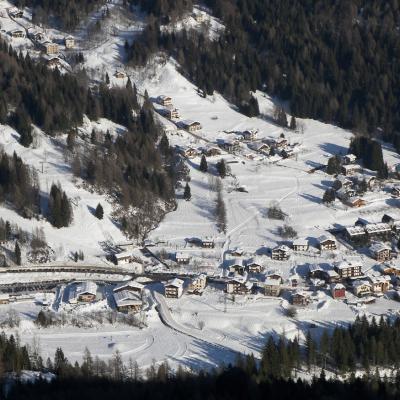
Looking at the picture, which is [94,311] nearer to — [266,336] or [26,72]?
[266,336]

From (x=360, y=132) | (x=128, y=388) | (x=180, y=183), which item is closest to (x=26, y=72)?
(x=180, y=183)

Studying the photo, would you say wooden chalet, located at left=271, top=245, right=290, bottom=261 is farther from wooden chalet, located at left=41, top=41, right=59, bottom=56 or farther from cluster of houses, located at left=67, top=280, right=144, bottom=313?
wooden chalet, located at left=41, top=41, right=59, bottom=56

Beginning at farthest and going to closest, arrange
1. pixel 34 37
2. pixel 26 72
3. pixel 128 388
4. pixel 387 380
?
pixel 34 37, pixel 26 72, pixel 387 380, pixel 128 388

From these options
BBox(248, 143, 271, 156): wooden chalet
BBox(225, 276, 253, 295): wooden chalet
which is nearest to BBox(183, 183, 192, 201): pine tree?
BBox(248, 143, 271, 156): wooden chalet

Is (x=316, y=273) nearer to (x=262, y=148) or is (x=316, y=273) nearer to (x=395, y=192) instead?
(x=395, y=192)

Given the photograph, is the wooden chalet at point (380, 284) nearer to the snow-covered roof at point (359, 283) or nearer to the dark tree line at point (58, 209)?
the snow-covered roof at point (359, 283)

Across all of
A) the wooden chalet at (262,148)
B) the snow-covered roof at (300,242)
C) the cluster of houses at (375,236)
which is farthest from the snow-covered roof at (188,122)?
the snow-covered roof at (300,242)

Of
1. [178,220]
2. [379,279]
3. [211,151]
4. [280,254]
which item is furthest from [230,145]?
[379,279]
